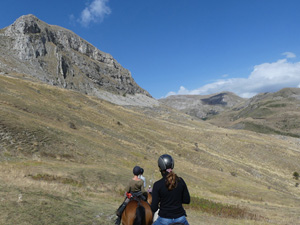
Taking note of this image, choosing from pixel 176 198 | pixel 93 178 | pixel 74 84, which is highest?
pixel 74 84

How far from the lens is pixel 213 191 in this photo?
1390 inches

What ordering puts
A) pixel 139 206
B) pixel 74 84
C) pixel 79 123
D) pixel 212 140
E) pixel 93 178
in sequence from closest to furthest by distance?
pixel 139 206 < pixel 93 178 < pixel 79 123 < pixel 212 140 < pixel 74 84

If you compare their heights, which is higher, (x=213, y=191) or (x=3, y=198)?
(x=3, y=198)

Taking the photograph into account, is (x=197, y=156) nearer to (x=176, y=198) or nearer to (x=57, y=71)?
(x=176, y=198)

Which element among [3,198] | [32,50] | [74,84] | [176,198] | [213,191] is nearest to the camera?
[176,198]

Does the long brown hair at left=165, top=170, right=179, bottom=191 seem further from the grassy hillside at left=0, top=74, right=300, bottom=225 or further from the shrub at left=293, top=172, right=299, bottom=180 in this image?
the shrub at left=293, top=172, right=299, bottom=180

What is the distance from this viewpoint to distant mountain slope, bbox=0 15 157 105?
120 m

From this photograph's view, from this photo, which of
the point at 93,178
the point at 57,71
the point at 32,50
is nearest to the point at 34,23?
the point at 32,50

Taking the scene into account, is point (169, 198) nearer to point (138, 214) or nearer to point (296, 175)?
point (138, 214)

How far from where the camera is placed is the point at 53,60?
140 m

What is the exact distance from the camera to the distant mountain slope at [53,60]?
120m

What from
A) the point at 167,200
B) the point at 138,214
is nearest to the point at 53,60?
Answer: the point at 138,214

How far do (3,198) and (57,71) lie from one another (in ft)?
449

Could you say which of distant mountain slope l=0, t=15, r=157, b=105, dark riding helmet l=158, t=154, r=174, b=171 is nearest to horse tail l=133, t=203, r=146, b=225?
dark riding helmet l=158, t=154, r=174, b=171
